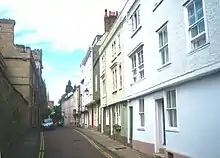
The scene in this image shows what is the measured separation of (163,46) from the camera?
13.5 m

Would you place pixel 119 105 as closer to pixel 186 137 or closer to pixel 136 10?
pixel 136 10

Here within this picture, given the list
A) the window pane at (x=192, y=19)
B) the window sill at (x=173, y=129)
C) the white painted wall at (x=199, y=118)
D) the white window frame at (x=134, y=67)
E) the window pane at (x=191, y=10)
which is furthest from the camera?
the white window frame at (x=134, y=67)

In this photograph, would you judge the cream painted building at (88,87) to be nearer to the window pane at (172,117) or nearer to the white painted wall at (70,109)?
the white painted wall at (70,109)

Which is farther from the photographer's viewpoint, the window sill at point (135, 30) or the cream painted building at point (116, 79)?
the cream painted building at point (116, 79)

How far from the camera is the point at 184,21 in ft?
36.3

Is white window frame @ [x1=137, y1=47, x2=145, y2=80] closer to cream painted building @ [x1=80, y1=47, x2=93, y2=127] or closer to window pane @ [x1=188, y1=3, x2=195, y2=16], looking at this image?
window pane @ [x1=188, y1=3, x2=195, y2=16]

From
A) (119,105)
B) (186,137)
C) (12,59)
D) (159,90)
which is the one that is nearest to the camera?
(186,137)

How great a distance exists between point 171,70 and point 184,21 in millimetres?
2167

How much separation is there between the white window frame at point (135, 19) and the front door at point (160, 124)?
5176mm

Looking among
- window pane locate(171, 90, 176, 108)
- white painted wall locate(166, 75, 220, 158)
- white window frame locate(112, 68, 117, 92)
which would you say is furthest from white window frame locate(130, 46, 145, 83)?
white painted wall locate(166, 75, 220, 158)

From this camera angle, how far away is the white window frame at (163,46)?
522 inches

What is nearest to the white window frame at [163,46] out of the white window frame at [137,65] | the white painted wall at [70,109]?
the white window frame at [137,65]

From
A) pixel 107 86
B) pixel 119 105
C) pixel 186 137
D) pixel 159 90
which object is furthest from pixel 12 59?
pixel 186 137

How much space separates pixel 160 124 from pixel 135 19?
7.29 metres
